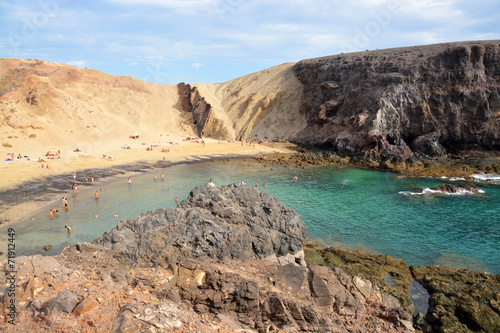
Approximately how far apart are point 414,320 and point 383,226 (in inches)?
454

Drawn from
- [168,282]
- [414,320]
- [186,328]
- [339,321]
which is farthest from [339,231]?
[186,328]

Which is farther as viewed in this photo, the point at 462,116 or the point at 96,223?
the point at 462,116

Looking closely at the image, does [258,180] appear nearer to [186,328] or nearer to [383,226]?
[383,226]

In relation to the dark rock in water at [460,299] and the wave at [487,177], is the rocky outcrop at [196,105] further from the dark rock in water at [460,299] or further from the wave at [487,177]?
the dark rock in water at [460,299]

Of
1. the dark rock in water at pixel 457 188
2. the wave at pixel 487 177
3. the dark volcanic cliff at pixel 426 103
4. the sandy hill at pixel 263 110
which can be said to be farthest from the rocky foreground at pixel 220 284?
the sandy hill at pixel 263 110

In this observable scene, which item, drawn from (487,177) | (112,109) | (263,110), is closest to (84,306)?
(487,177)

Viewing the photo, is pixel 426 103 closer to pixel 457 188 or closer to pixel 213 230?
pixel 457 188

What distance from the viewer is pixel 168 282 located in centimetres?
1064

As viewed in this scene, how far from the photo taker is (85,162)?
4175cm

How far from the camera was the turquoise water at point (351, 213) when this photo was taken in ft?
66.8

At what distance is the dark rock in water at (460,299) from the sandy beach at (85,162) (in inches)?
1086

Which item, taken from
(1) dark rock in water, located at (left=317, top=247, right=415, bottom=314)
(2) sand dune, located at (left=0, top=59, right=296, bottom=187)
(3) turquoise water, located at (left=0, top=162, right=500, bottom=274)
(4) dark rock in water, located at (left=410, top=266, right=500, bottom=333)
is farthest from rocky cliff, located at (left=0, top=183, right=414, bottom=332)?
(2) sand dune, located at (left=0, top=59, right=296, bottom=187)

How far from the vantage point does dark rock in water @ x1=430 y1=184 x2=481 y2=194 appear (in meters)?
32.5

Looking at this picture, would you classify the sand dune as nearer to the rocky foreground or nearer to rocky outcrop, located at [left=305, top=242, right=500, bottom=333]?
the rocky foreground
